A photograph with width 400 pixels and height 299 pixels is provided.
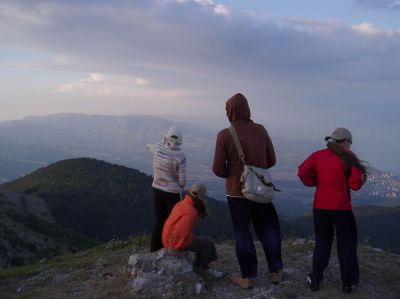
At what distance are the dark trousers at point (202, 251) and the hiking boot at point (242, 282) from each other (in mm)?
521

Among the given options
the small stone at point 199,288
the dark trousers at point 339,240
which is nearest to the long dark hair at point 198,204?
the small stone at point 199,288

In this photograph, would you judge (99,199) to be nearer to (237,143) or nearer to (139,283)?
(139,283)

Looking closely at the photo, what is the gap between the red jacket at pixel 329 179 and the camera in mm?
6734

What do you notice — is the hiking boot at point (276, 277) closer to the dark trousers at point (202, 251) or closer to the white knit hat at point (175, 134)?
the dark trousers at point (202, 251)

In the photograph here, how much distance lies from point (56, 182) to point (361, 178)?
7739cm

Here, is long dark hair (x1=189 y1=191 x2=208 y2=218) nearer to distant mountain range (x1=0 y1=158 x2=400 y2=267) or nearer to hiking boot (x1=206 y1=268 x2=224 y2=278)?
hiking boot (x1=206 y1=268 x2=224 y2=278)

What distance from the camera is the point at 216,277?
7.74 meters

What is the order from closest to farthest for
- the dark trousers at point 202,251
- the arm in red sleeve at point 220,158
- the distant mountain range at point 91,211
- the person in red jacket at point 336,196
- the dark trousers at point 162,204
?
1. the person in red jacket at point 336,196
2. the arm in red sleeve at point 220,158
3. the dark trousers at point 202,251
4. the dark trousers at point 162,204
5. the distant mountain range at point 91,211

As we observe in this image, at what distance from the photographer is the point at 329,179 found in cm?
682

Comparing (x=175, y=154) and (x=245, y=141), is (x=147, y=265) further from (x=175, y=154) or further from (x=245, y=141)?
(x=245, y=141)

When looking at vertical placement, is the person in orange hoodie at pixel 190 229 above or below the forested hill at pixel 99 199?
above

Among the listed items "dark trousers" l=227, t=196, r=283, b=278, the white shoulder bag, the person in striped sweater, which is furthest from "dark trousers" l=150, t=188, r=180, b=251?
the white shoulder bag

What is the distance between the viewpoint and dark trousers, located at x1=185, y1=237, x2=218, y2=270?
7684 millimetres

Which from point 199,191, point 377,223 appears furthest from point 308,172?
point 377,223
